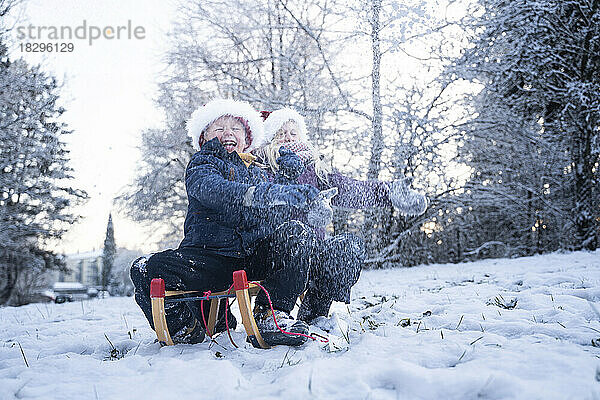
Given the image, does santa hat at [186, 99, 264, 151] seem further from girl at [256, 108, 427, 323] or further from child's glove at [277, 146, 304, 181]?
child's glove at [277, 146, 304, 181]

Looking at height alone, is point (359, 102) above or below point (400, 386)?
above

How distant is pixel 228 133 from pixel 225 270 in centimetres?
84

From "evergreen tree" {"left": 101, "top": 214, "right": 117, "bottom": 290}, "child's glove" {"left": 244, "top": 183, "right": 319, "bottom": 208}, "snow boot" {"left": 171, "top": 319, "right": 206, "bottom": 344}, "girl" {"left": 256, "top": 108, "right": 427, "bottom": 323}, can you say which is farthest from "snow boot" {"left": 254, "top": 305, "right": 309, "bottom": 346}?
"evergreen tree" {"left": 101, "top": 214, "right": 117, "bottom": 290}

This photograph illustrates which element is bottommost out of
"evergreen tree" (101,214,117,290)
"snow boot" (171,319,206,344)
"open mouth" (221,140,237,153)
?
"evergreen tree" (101,214,117,290)

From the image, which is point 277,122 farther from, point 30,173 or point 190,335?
point 30,173

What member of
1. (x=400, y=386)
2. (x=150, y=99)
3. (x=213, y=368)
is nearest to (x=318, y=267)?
(x=213, y=368)

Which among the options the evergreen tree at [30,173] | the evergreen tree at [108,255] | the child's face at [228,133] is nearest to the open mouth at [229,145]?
the child's face at [228,133]

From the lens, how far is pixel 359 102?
24.6 feet

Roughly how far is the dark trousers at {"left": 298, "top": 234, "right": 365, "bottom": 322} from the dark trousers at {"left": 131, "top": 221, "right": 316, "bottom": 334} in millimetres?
206

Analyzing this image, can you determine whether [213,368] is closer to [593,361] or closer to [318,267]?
[318,267]

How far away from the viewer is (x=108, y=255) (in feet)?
116

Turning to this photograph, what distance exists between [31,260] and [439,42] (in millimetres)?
13102

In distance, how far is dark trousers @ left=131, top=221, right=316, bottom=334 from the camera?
1.83 m

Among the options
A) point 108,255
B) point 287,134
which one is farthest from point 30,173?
point 108,255
